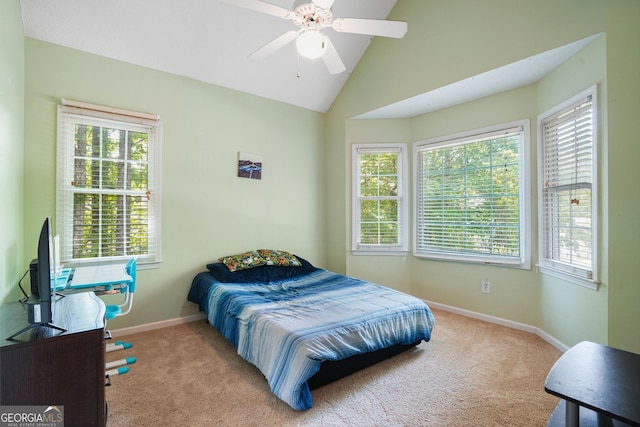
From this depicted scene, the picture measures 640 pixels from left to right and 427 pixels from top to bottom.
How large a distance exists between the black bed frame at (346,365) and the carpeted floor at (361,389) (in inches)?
1.8

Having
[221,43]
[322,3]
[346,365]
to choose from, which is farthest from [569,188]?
[221,43]

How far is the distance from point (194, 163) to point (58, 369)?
7.86ft

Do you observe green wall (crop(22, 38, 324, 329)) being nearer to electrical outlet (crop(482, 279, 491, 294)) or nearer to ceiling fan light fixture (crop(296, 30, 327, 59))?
ceiling fan light fixture (crop(296, 30, 327, 59))

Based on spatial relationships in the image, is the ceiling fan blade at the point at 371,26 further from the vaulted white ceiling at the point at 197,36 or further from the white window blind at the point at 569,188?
the white window blind at the point at 569,188

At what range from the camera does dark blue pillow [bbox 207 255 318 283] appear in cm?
306

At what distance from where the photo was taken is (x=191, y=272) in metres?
3.23

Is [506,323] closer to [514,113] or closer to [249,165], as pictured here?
[514,113]

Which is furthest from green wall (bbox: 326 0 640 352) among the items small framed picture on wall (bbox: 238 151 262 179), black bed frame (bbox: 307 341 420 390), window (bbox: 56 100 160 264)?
window (bbox: 56 100 160 264)

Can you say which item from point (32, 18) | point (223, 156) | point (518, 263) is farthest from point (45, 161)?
point (518, 263)

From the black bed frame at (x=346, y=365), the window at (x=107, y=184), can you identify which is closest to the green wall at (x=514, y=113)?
the black bed frame at (x=346, y=365)

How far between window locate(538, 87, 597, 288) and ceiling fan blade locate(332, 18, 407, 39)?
1.62m

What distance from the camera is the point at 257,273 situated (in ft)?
10.7

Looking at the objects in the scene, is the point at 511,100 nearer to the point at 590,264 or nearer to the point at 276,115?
the point at 590,264

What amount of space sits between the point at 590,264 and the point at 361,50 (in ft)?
10.8
